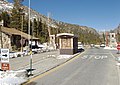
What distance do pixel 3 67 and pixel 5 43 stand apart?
4012 centimetres

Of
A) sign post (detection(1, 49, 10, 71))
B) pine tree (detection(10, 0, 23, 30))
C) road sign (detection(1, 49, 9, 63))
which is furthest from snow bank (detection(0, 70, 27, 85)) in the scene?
pine tree (detection(10, 0, 23, 30))

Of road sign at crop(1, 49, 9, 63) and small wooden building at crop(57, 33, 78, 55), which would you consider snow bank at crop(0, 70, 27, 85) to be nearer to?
road sign at crop(1, 49, 9, 63)

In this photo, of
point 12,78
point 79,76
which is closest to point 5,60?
point 12,78

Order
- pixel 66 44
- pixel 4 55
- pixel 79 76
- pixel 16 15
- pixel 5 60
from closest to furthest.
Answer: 1. pixel 5 60
2. pixel 4 55
3. pixel 79 76
4. pixel 66 44
5. pixel 16 15

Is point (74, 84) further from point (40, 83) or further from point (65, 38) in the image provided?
point (65, 38)

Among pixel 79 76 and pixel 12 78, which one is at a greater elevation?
pixel 12 78

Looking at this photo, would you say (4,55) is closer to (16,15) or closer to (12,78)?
(12,78)

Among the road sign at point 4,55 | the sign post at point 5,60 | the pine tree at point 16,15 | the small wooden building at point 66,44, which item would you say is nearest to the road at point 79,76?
the sign post at point 5,60

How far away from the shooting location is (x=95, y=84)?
14.5 metres

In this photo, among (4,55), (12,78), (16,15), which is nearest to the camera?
(12,78)

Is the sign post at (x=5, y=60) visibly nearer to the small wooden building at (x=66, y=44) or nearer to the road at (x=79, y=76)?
the road at (x=79, y=76)

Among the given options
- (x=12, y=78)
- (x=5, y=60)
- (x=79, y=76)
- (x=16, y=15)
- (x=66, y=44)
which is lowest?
(x=79, y=76)

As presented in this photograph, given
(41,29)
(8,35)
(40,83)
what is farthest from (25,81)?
(41,29)

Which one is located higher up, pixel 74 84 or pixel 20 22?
pixel 20 22
